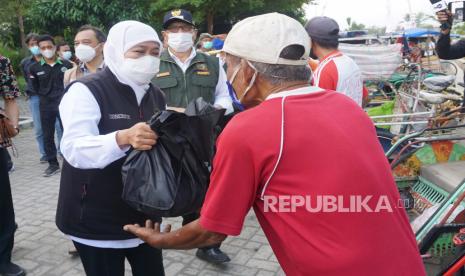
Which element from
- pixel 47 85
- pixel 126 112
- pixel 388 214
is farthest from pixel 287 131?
pixel 47 85

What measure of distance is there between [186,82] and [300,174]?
2.53 meters

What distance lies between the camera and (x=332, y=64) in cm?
330

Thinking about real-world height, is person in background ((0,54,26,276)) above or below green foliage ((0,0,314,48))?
below

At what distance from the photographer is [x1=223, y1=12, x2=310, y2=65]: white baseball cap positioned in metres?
1.34

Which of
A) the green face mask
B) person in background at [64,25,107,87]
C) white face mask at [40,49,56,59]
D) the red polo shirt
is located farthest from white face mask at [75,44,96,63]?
the green face mask

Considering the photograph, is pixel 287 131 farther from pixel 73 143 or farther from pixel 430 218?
pixel 430 218

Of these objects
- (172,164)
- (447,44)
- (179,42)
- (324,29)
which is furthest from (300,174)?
(447,44)

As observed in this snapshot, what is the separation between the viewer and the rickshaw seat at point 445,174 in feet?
9.73

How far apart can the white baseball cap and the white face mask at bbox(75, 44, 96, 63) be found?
2530 mm

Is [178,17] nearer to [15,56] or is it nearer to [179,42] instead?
[179,42]

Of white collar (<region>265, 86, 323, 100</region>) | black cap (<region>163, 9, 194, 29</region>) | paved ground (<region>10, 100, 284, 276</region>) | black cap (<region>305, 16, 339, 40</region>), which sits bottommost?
paved ground (<region>10, 100, 284, 276</region>)

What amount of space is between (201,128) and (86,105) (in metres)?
0.56

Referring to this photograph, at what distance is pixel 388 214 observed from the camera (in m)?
1.38

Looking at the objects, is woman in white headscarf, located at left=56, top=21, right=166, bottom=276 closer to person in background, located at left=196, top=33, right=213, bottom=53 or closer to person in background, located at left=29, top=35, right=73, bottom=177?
person in background, located at left=29, top=35, right=73, bottom=177
